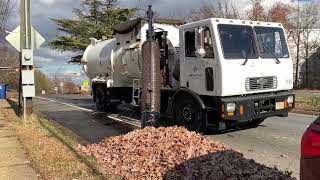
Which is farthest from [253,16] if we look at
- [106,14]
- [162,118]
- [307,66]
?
[162,118]


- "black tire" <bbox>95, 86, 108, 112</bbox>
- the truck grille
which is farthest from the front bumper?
"black tire" <bbox>95, 86, 108, 112</bbox>

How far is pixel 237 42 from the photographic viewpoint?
1128 cm

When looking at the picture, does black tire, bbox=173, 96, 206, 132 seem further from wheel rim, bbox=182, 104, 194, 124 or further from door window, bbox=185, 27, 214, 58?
door window, bbox=185, 27, 214, 58

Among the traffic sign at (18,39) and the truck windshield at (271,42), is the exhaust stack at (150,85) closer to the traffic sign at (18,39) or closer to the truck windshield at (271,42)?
the truck windshield at (271,42)

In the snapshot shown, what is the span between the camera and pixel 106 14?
4125 centimetres

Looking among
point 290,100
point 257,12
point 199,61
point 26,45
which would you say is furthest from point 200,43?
point 257,12

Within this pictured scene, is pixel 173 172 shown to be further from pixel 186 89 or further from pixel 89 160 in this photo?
pixel 186 89

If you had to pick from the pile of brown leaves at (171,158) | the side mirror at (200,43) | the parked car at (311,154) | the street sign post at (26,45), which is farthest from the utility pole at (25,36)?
the parked car at (311,154)

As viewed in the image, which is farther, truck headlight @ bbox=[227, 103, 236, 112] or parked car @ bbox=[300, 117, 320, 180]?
truck headlight @ bbox=[227, 103, 236, 112]

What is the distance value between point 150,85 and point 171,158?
351 cm

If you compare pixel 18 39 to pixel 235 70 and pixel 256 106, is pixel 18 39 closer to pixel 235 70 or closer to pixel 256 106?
pixel 235 70

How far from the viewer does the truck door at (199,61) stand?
435 inches

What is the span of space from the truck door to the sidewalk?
4301mm

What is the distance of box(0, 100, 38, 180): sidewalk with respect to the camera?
7.25 metres
